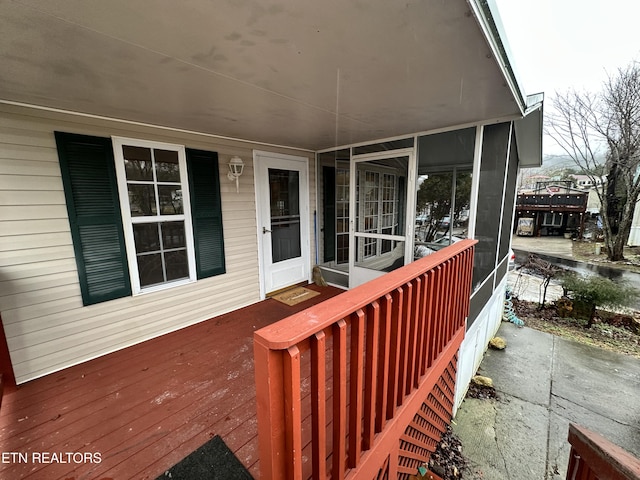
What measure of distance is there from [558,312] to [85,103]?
784cm

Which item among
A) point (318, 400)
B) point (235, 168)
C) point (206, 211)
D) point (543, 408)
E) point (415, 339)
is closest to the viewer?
point (318, 400)

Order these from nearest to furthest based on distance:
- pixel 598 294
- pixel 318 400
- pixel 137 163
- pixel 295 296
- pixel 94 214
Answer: pixel 318 400, pixel 94 214, pixel 137 163, pixel 295 296, pixel 598 294

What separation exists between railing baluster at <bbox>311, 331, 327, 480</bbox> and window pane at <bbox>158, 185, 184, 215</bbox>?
2.58 meters

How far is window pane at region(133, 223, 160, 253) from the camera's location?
255cm

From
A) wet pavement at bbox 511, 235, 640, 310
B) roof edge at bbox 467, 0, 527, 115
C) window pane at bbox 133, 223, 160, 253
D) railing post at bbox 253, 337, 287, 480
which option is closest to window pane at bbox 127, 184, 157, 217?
window pane at bbox 133, 223, 160, 253

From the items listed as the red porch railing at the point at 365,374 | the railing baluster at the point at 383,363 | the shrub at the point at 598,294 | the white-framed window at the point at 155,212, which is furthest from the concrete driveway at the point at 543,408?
the white-framed window at the point at 155,212

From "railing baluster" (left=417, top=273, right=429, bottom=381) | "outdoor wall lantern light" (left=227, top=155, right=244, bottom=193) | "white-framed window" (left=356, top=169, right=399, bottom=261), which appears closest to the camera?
"railing baluster" (left=417, top=273, right=429, bottom=381)

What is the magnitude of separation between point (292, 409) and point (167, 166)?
9.21 ft

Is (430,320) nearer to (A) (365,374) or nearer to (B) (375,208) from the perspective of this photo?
(A) (365,374)

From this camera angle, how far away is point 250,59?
139 cm

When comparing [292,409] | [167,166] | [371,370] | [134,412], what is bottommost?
[134,412]

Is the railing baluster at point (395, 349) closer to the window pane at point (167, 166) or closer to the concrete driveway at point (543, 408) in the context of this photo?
the concrete driveway at point (543, 408)

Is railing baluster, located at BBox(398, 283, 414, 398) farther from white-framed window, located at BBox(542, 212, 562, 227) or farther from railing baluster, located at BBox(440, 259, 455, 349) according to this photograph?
white-framed window, located at BBox(542, 212, 562, 227)

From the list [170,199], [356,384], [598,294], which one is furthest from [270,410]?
[598,294]
